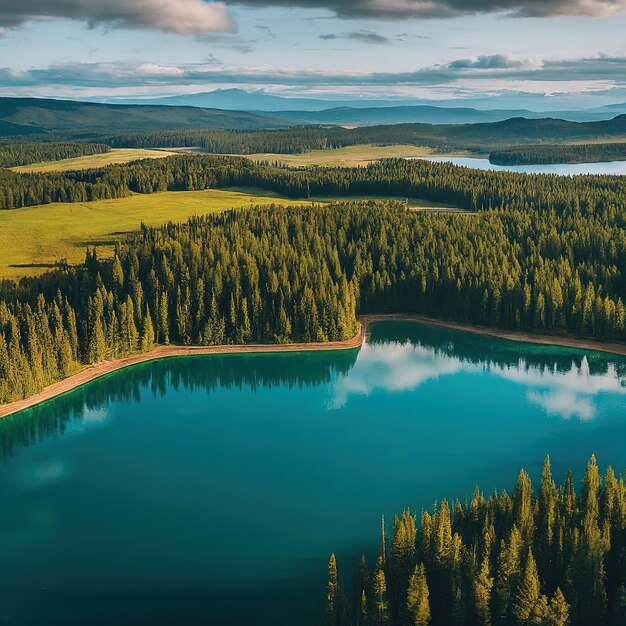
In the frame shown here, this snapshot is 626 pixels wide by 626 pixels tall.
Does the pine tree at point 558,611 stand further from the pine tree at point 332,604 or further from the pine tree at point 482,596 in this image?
the pine tree at point 332,604

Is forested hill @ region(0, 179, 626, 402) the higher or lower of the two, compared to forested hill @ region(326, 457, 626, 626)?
higher

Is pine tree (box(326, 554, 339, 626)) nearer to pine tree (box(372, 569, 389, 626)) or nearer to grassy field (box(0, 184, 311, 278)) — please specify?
pine tree (box(372, 569, 389, 626))

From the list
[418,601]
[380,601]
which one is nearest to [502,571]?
[418,601]

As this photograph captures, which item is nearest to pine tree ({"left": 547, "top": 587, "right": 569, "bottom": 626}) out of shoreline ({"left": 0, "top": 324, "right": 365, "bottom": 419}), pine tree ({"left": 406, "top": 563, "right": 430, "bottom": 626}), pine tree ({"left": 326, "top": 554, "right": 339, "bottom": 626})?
pine tree ({"left": 406, "top": 563, "right": 430, "bottom": 626})

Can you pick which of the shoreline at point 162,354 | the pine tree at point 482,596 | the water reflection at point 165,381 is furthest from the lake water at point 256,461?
the pine tree at point 482,596

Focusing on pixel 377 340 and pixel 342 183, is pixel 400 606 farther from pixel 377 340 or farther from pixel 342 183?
pixel 342 183

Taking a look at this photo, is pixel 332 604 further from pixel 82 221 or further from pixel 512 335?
pixel 82 221

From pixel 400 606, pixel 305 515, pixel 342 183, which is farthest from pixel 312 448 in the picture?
pixel 342 183
